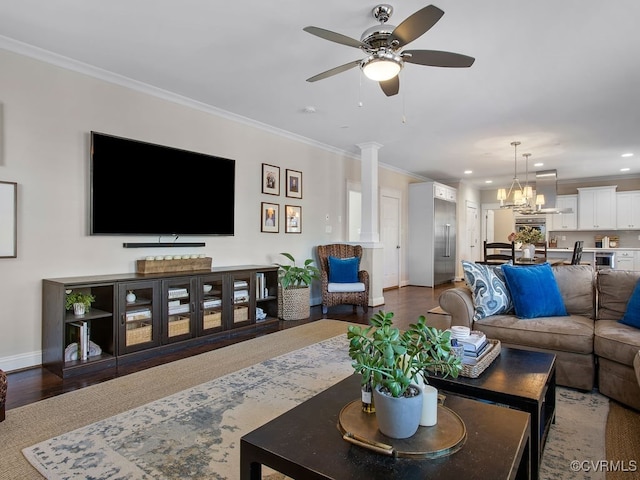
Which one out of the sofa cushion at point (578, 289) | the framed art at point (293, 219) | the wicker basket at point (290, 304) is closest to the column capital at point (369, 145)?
the framed art at point (293, 219)

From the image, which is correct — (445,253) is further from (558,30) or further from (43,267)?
(43,267)

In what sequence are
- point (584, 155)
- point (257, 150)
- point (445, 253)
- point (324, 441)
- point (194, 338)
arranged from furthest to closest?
1. point (445, 253)
2. point (584, 155)
3. point (257, 150)
4. point (194, 338)
5. point (324, 441)

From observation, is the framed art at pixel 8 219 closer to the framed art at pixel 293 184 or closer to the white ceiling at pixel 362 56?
the white ceiling at pixel 362 56

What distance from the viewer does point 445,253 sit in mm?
8500

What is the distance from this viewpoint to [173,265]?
12.0 feet

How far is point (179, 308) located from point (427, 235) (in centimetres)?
587

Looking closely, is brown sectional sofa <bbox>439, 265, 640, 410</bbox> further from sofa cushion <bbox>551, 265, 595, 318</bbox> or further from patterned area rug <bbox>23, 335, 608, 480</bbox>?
patterned area rug <bbox>23, 335, 608, 480</bbox>

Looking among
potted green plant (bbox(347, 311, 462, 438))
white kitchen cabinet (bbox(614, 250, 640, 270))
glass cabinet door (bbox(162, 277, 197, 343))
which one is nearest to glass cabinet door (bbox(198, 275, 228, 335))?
glass cabinet door (bbox(162, 277, 197, 343))

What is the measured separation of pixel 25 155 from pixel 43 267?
3.00 feet

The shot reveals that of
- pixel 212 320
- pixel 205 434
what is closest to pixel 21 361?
pixel 212 320

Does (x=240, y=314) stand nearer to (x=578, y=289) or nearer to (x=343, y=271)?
(x=343, y=271)

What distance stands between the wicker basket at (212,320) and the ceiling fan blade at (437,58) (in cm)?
290

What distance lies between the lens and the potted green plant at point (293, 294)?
4.67m

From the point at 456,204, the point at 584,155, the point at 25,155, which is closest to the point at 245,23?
the point at 25,155
